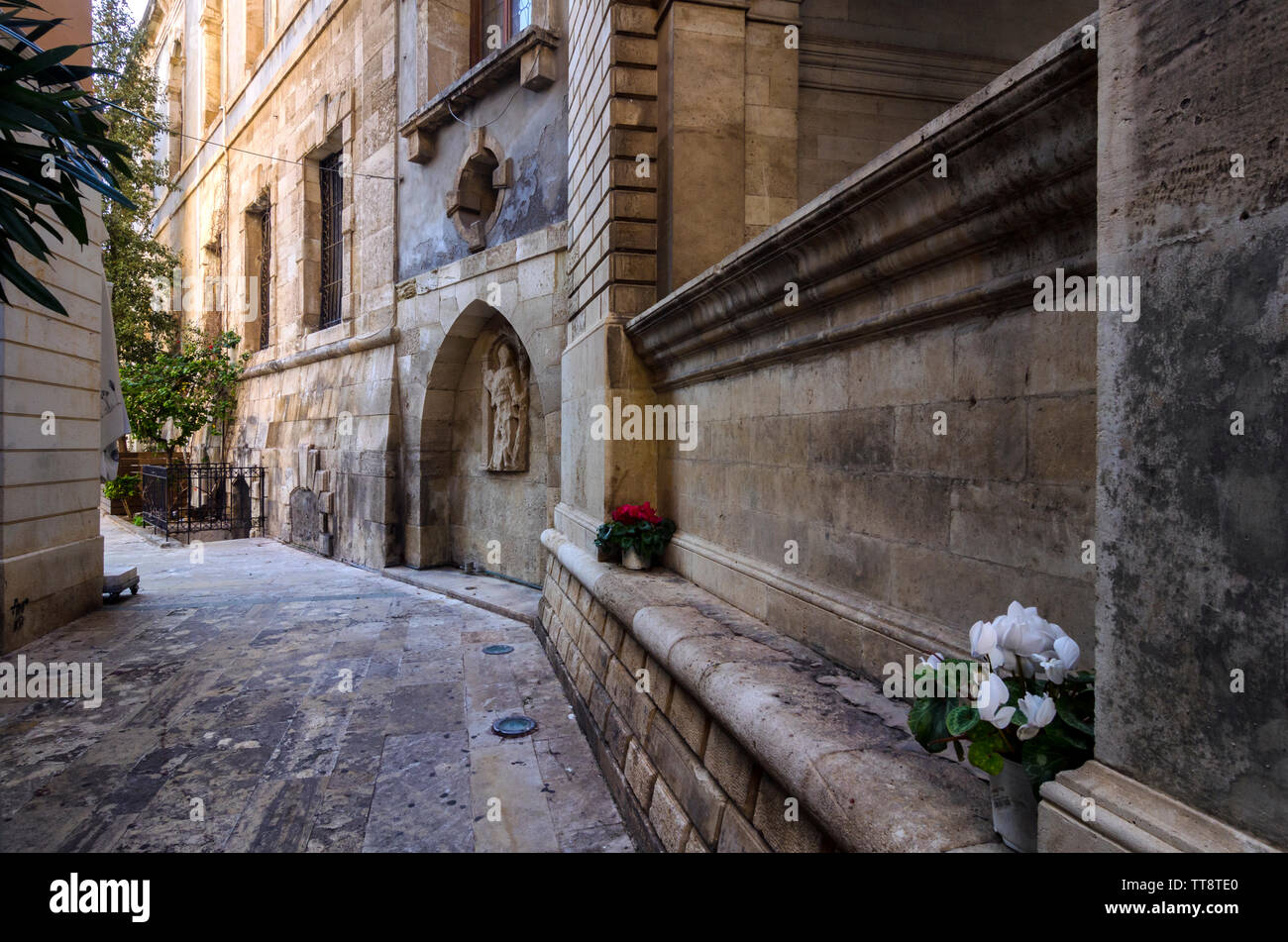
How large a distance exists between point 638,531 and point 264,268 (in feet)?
51.8

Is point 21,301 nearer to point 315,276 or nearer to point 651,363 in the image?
point 651,363

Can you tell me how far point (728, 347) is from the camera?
364cm

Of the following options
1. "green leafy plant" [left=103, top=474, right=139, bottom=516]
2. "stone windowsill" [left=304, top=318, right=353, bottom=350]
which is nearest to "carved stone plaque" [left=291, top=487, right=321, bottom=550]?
"stone windowsill" [left=304, top=318, right=353, bottom=350]

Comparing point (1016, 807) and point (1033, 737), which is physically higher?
point (1033, 737)

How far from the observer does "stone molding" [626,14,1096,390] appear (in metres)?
1.51

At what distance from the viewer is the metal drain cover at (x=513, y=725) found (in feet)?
14.2

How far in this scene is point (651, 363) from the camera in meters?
4.84

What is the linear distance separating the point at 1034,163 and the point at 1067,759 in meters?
1.24

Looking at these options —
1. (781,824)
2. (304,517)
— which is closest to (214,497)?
(304,517)

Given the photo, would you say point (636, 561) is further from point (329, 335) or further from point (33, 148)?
point (329, 335)

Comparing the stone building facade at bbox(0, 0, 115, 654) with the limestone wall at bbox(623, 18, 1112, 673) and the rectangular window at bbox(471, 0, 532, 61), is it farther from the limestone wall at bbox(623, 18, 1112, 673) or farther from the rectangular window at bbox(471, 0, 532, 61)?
the limestone wall at bbox(623, 18, 1112, 673)

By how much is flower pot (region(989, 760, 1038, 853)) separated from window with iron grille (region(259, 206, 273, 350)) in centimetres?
1776

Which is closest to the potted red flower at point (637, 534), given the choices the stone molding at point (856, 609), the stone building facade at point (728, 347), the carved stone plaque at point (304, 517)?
the stone building facade at point (728, 347)
